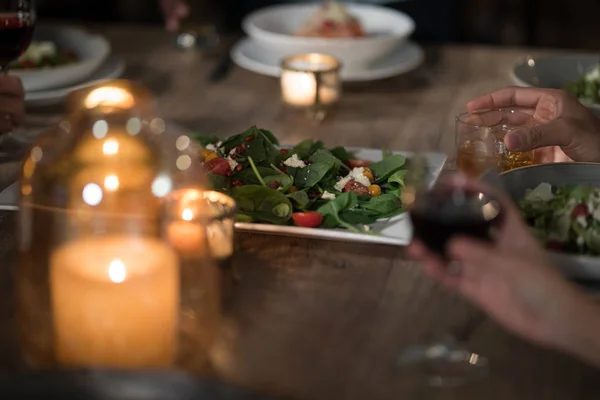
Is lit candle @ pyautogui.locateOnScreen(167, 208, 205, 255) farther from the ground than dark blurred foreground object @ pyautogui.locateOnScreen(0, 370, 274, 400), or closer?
farther from the ground

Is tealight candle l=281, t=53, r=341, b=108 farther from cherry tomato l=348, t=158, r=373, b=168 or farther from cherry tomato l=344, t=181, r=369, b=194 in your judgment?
cherry tomato l=344, t=181, r=369, b=194

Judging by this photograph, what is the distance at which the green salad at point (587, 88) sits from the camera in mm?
1924

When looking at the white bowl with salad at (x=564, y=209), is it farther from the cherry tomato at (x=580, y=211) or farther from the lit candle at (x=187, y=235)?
the lit candle at (x=187, y=235)

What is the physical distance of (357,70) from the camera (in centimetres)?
222

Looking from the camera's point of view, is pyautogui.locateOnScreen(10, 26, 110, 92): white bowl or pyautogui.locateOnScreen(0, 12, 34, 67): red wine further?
pyautogui.locateOnScreen(10, 26, 110, 92): white bowl

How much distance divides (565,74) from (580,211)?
37.8 inches

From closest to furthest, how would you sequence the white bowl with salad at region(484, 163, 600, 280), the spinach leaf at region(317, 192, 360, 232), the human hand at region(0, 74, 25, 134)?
1. the white bowl with salad at region(484, 163, 600, 280)
2. the spinach leaf at region(317, 192, 360, 232)
3. the human hand at region(0, 74, 25, 134)

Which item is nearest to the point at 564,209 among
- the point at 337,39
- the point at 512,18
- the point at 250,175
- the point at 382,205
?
the point at 382,205

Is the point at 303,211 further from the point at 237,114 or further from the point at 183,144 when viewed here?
the point at 237,114

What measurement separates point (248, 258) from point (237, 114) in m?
0.75

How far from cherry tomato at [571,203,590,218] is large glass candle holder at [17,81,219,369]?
484 mm

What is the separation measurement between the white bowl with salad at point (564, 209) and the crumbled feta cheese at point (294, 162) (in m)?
0.33

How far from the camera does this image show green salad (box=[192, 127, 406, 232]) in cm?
138

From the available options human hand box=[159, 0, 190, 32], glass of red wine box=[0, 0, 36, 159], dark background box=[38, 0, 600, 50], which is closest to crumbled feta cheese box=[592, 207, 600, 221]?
glass of red wine box=[0, 0, 36, 159]
